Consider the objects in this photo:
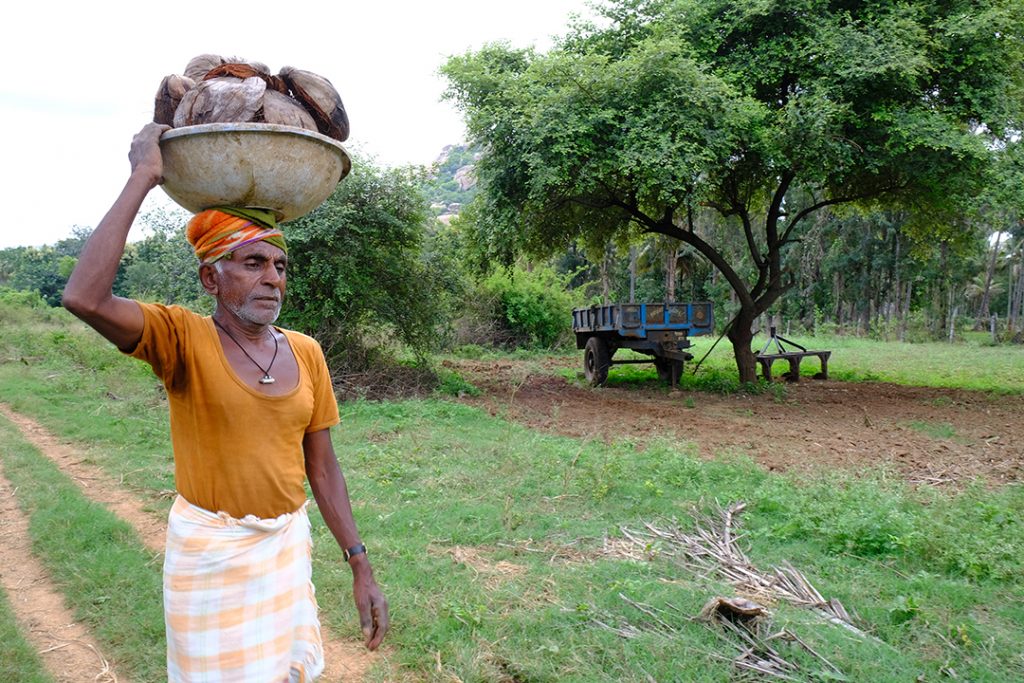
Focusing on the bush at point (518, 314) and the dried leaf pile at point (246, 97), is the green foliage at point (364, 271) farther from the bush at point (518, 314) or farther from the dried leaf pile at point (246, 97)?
the bush at point (518, 314)

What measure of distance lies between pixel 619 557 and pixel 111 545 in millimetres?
3553

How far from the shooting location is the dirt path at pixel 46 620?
3.71 m

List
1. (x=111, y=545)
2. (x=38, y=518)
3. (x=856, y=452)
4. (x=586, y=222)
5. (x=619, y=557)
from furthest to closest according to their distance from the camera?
(x=586, y=222), (x=856, y=452), (x=38, y=518), (x=111, y=545), (x=619, y=557)

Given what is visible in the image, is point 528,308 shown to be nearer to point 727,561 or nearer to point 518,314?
point 518,314

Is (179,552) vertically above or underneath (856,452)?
above

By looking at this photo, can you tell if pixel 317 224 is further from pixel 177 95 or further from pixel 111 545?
pixel 177 95

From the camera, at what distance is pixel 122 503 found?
6.40m

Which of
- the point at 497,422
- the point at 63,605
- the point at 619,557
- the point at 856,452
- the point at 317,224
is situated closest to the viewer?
the point at 63,605

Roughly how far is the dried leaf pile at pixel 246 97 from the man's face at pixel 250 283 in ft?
1.23

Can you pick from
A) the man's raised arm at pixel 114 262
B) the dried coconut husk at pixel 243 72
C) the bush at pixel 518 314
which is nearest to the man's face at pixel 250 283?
the man's raised arm at pixel 114 262

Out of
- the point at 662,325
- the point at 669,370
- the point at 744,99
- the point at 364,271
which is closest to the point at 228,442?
the point at 364,271

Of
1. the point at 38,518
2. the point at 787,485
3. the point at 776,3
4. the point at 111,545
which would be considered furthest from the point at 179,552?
the point at 776,3

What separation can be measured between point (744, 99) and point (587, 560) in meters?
8.72

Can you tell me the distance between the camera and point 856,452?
322 inches
